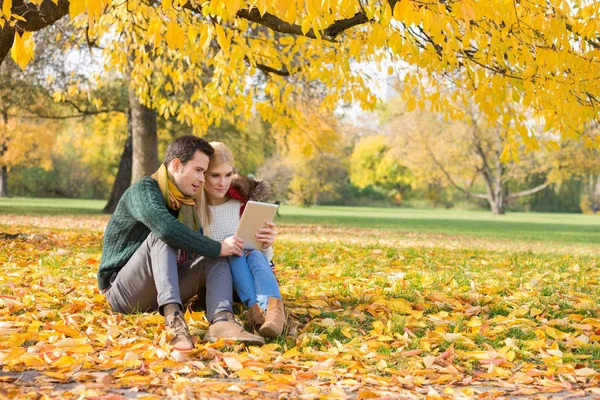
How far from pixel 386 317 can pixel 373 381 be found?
1325mm

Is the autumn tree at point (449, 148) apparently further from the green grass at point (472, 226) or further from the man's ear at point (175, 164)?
the man's ear at point (175, 164)

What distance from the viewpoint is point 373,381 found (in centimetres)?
297

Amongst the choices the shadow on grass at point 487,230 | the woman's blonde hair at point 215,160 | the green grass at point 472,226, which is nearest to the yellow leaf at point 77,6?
the woman's blonde hair at point 215,160

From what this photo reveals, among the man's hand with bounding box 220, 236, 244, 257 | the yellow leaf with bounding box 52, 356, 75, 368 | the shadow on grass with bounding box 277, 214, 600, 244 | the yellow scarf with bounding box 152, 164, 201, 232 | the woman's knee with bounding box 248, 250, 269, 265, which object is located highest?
the yellow scarf with bounding box 152, 164, 201, 232

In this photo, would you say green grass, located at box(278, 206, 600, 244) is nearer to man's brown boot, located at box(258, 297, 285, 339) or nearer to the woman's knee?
the woman's knee

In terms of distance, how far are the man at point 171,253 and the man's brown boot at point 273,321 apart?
0.27 feet

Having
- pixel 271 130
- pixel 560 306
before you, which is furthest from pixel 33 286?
pixel 271 130

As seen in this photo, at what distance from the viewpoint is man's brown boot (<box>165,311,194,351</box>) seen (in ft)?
11.0

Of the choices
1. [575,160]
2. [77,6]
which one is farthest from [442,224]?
[77,6]

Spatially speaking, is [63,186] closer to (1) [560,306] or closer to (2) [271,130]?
(2) [271,130]

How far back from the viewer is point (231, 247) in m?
3.76

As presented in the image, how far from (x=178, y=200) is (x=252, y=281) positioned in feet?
2.11

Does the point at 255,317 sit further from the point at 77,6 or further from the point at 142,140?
the point at 142,140

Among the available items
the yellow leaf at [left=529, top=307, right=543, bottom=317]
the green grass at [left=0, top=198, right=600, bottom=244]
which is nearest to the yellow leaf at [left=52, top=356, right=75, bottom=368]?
the yellow leaf at [left=529, top=307, right=543, bottom=317]
